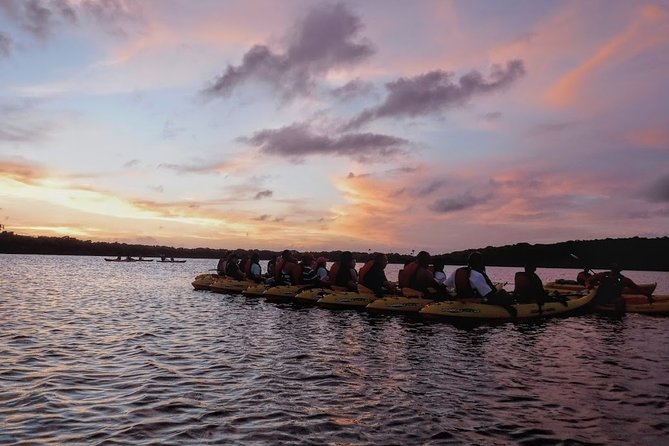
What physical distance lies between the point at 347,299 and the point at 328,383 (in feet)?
47.4

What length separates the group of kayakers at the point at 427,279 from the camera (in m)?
22.0

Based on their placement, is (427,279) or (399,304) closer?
(399,304)

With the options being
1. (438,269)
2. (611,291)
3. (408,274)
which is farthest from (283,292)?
(611,291)

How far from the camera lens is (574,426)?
8734 mm

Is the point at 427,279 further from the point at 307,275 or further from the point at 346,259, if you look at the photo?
the point at 307,275

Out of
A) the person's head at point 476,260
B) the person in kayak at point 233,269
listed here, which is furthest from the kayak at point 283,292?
the person's head at point 476,260

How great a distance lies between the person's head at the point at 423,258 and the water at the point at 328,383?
338cm

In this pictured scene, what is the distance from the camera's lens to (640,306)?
27266mm

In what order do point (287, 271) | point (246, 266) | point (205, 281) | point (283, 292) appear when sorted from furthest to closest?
point (205, 281) < point (246, 266) < point (287, 271) < point (283, 292)

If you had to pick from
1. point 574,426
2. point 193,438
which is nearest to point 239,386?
point 193,438

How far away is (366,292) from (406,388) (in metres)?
14.9

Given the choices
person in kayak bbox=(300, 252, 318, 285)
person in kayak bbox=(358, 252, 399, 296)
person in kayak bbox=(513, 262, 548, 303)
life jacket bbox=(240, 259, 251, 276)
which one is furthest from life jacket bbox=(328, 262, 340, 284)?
life jacket bbox=(240, 259, 251, 276)

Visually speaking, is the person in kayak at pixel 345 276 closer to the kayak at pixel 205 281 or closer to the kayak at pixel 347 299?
the kayak at pixel 347 299

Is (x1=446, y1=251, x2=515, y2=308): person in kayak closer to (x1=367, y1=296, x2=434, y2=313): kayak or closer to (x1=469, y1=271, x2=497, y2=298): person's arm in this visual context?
(x1=469, y1=271, x2=497, y2=298): person's arm
